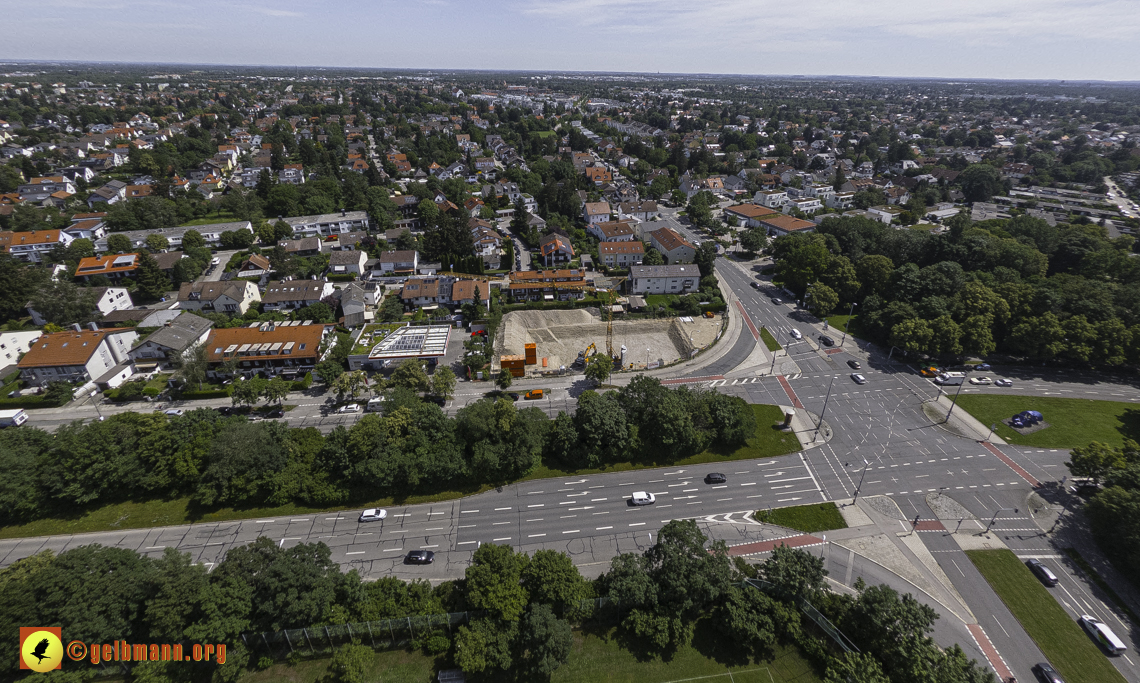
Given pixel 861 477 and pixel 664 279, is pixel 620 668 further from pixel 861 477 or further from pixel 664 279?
pixel 664 279

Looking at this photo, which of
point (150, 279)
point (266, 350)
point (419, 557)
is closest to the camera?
point (419, 557)

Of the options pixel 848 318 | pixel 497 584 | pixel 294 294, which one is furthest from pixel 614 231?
pixel 497 584

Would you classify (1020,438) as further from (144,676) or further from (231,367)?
(231,367)

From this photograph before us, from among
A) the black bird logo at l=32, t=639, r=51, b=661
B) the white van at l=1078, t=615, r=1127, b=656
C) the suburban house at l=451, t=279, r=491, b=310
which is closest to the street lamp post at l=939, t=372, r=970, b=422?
the white van at l=1078, t=615, r=1127, b=656

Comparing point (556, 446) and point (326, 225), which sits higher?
Answer: point (326, 225)

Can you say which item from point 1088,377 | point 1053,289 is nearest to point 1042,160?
point 1053,289

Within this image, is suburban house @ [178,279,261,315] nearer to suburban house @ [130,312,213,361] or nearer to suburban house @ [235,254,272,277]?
suburban house @ [130,312,213,361]
